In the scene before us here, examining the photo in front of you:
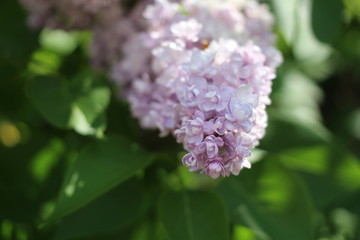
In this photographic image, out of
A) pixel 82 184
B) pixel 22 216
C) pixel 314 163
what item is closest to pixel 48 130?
pixel 22 216

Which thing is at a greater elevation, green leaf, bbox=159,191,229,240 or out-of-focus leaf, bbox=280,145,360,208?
green leaf, bbox=159,191,229,240

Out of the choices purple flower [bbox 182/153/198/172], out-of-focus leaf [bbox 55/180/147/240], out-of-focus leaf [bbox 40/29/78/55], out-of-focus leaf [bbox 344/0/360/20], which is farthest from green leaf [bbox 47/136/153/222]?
out-of-focus leaf [bbox 344/0/360/20]

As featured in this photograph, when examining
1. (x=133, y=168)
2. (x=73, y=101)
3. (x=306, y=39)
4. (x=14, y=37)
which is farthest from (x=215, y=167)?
(x=14, y=37)

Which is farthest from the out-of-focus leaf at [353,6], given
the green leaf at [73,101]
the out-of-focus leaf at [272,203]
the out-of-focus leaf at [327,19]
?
the green leaf at [73,101]

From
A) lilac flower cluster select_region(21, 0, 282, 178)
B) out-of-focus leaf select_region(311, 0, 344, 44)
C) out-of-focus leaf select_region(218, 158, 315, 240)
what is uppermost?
lilac flower cluster select_region(21, 0, 282, 178)

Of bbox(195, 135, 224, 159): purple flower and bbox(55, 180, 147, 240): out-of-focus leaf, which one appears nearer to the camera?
bbox(195, 135, 224, 159): purple flower

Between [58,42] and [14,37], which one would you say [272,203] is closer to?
[14,37]

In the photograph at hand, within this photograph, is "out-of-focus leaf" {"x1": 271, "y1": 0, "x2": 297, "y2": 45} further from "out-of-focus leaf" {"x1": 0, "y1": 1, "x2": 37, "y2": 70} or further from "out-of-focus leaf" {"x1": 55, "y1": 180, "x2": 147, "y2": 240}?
"out-of-focus leaf" {"x1": 0, "y1": 1, "x2": 37, "y2": 70}
